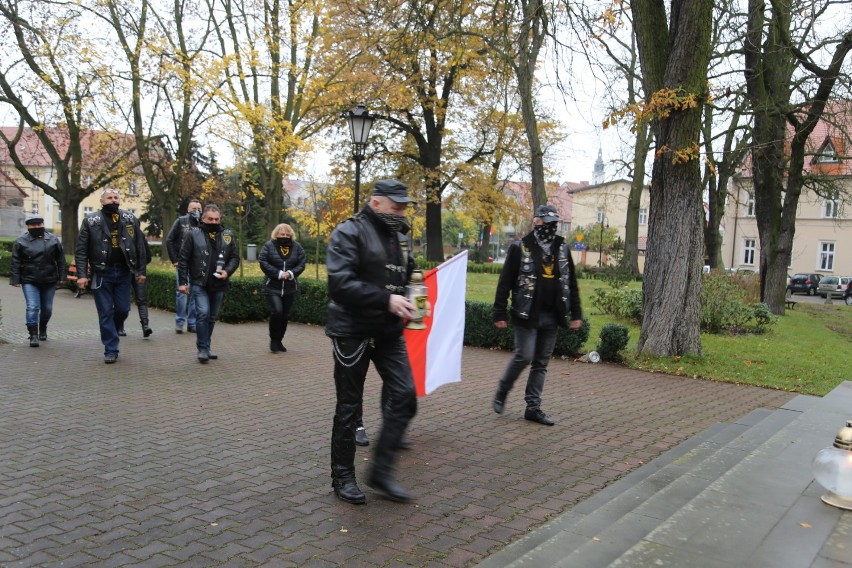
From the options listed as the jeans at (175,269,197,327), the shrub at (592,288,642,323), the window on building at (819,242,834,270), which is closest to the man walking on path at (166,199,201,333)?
the jeans at (175,269,197,327)

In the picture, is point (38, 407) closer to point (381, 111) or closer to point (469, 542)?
point (469, 542)

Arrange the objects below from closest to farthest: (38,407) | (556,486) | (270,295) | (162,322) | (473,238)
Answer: (556,486)
(38,407)
(270,295)
(162,322)
(473,238)

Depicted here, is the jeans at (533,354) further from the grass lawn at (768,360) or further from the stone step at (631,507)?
the grass lawn at (768,360)

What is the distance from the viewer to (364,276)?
4086 mm

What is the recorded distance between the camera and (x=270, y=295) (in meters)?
9.48

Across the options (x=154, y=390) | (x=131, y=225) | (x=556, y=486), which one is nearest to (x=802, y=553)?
(x=556, y=486)

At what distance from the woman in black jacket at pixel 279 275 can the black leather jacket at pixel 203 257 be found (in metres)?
0.64

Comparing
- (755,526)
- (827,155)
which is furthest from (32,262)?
(827,155)

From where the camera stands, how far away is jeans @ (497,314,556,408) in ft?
19.7

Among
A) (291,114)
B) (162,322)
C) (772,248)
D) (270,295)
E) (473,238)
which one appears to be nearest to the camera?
(270,295)

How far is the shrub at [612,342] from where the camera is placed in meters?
9.81

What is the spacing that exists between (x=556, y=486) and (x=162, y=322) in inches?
393

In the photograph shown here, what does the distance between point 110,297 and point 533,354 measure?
5.41m

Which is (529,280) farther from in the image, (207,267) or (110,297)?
(110,297)
